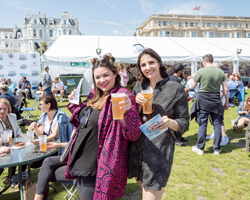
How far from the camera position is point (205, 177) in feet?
11.1

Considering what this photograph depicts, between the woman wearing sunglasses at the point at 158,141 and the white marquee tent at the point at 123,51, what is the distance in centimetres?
954

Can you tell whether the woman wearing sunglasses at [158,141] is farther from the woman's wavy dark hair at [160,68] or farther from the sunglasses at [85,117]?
the sunglasses at [85,117]

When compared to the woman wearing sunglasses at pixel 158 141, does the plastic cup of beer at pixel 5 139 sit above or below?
below

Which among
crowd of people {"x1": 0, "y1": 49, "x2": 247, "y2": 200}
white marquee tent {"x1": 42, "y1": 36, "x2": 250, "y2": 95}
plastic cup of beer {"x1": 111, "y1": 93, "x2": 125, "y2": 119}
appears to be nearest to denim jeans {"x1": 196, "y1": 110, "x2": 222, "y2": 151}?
crowd of people {"x1": 0, "y1": 49, "x2": 247, "y2": 200}

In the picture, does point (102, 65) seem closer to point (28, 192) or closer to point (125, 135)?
point (125, 135)

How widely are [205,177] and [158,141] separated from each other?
95.3 inches

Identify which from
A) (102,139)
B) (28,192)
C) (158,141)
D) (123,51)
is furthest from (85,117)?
(123,51)

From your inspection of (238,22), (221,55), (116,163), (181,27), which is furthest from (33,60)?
(238,22)

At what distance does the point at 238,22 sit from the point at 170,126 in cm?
8626

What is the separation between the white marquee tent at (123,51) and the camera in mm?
11961

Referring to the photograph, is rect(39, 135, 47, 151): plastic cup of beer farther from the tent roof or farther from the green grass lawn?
the tent roof

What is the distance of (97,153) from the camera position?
5.40ft

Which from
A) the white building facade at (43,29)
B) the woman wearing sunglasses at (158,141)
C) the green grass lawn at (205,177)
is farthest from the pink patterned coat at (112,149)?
the white building facade at (43,29)

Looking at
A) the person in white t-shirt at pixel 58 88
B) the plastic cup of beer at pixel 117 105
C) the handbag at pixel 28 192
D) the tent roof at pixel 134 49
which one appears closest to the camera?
the plastic cup of beer at pixel 117 105
